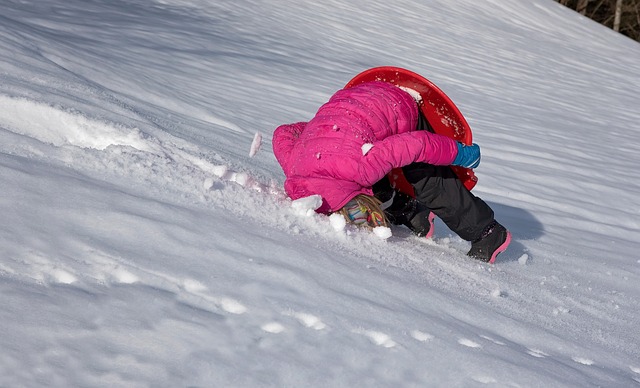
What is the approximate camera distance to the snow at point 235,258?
1603mm

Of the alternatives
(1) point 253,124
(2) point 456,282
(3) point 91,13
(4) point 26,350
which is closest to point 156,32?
(3) point 91,13

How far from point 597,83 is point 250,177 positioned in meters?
7.81

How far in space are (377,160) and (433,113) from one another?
1.73ft

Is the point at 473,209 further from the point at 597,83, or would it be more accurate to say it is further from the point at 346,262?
the point at 597,83

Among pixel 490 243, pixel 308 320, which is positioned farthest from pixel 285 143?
pixel 308 320

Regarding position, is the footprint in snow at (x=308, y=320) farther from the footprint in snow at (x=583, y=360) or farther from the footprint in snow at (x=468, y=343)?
the footprint in snow at (x=583, y=360)

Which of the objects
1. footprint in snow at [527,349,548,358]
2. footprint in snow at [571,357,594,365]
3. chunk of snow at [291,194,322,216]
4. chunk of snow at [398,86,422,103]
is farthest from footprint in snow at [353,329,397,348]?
chunk of snow at [398,86,422,103]

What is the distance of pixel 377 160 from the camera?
259 centimetres

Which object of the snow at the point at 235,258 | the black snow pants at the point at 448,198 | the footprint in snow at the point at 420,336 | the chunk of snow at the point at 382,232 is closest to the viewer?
the snow at the point at 235,258

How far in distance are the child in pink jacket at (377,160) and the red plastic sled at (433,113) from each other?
2.2 inches

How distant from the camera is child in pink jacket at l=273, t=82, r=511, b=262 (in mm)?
2607

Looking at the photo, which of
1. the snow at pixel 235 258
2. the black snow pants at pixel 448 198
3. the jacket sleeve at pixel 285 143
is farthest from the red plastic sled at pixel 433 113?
the jacket sleeve at pixel 285 143

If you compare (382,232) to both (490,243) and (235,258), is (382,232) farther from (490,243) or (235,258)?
(235,258)

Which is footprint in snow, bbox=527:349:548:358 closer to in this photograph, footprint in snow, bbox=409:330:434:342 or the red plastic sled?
footprint in snow, bbox=409:330:434:342
